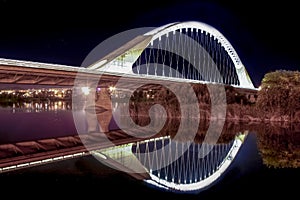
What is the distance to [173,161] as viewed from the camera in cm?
1469

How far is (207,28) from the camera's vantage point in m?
46.7

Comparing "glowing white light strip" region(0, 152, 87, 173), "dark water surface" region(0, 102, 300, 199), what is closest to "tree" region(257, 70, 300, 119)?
"dark water surface" region(0, 102, 300, 199)

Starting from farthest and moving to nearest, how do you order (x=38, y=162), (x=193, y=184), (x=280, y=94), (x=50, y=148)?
(x=280, y=94)
(x=50, y=148)
(x=38, y=162)
(x=193, y=184)

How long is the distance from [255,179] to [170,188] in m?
2.39

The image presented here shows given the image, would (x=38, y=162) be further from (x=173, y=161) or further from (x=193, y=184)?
(x=193, y=184)

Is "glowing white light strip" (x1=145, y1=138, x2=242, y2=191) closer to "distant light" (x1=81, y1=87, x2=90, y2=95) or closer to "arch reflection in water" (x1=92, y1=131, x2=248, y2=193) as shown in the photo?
"arch reflection in water" (x1=92, y1=131, x2=248, y2=193)

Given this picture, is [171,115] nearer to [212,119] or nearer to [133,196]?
[212,119]

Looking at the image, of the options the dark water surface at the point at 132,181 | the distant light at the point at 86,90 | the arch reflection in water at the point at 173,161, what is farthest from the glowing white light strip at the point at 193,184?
the distant light at the point at 86,90

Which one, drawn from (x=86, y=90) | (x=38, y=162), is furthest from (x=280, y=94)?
(x=86, y=90)

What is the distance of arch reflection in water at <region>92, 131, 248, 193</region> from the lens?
11797 millimetres

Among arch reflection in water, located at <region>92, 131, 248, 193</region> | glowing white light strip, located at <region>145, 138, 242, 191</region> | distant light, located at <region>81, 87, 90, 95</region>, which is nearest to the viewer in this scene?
glowing white light strip, located at <region>145, 138, 242, 191</region>

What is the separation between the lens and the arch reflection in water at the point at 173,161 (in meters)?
11.8

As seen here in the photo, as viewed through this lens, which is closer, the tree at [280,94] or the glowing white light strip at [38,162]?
the glowing white light strip at [38,162]

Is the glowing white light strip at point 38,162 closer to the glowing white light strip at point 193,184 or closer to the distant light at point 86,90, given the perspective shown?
the glowing white light strip at point 193,184
